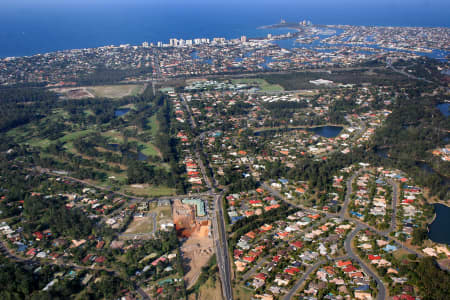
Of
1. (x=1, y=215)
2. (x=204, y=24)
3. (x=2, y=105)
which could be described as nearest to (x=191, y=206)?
(x=1, y=215)

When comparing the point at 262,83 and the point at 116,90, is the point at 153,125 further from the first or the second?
the point at 262,83

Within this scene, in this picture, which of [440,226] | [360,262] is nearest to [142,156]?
[360,262]

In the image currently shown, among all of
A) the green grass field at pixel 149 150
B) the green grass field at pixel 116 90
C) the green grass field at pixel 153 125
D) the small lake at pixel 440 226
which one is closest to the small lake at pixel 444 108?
the small lake at pixel 440 226

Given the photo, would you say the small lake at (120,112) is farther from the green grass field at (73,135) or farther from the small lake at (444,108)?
the small lake at (444,108)

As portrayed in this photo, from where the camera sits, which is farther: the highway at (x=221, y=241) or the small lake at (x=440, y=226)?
the small lake at (x=440, y=226)

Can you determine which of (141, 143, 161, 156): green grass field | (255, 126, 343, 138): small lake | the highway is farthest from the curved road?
(141, 143, 161, 156): green grass field

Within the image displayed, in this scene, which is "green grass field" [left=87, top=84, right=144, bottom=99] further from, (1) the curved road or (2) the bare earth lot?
(1) the curved road

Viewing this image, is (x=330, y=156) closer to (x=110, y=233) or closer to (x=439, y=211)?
(x=439, y=211)
